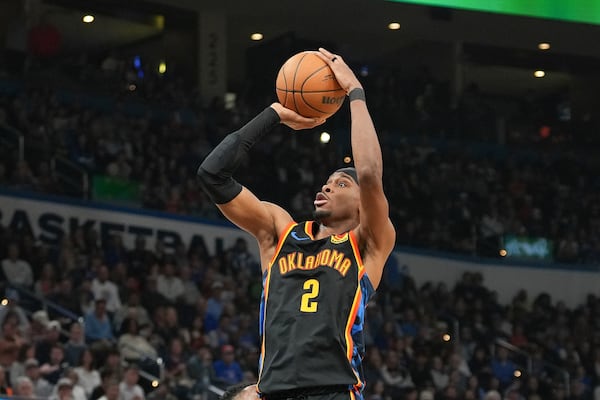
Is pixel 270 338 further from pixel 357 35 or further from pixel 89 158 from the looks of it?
pixel 357 35

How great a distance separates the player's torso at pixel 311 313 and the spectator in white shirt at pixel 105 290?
10.4m

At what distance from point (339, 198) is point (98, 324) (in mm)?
9752

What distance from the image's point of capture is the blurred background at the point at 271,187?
15102 millimetres

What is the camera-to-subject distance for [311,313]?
513 cm

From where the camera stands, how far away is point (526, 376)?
1903 cm

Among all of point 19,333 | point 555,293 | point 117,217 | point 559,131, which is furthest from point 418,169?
point 19,333

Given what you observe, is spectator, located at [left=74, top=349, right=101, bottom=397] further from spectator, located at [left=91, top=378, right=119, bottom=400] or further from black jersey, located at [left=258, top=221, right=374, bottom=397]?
black jersey, located at [left=258, top=221, right=374, bottom=397]

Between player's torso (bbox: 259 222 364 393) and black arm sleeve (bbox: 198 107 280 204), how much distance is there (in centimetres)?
35

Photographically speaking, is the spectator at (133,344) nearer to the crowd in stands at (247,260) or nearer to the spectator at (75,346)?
the crowd in stands at (247,260)

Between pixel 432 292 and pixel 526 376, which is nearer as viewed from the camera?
pixel 526 376

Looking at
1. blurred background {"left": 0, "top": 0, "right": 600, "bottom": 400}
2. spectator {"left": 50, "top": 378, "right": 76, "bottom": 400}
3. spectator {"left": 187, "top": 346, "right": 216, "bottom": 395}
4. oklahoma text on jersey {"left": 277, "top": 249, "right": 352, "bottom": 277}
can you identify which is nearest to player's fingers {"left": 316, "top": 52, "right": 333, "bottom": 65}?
oklahoma text on jersey {"left": 277, "top": 249, "right": 352, "bottom": 277}

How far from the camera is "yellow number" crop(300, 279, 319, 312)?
5.15 metres

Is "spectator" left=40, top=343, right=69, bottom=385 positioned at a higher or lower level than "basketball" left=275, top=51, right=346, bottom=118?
lower

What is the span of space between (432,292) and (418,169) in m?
3.57
